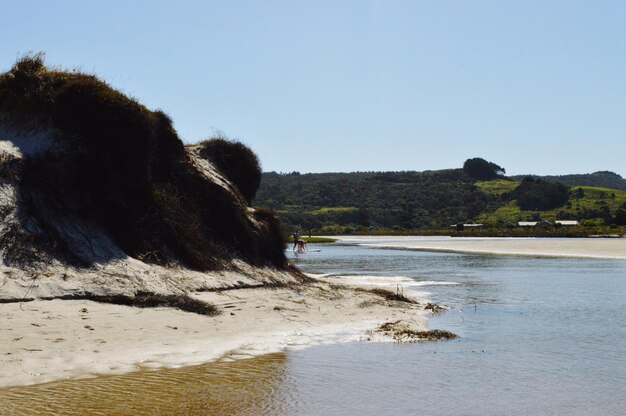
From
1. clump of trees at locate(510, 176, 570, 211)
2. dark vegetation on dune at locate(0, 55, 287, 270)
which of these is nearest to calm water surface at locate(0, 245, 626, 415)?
dark vegetation on dune at locate(0, 55, 287, 270)

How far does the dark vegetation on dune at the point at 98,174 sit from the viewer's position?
1905 centimetres

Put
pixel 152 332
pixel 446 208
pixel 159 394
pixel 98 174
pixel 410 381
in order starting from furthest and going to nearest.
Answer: pixel 446 208
pixel 98 174
pixel 152 332
pixel 410 381
pixel 159 394

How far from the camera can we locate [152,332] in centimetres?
1473

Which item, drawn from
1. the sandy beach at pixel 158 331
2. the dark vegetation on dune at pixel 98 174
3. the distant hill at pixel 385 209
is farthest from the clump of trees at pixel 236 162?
the distant hill at pixel 385 209

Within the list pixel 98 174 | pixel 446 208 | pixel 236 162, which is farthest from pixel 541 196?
pixel 98 174

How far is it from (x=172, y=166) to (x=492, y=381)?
50.5ft

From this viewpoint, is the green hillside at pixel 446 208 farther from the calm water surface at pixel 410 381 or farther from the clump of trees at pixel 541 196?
the calm water surface at pixel 410 381

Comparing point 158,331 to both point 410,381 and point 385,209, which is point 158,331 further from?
point 385,209

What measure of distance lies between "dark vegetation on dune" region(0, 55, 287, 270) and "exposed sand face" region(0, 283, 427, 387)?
2.57 metres

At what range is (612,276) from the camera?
38.0 metres

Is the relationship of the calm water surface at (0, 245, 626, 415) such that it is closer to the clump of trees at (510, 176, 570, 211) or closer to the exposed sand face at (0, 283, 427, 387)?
the exposed sand face at (0, 283, 427, 387)

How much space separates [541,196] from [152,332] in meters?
175

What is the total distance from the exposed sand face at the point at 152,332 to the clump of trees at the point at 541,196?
166023 millimetres

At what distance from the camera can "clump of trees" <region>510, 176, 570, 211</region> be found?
178m
